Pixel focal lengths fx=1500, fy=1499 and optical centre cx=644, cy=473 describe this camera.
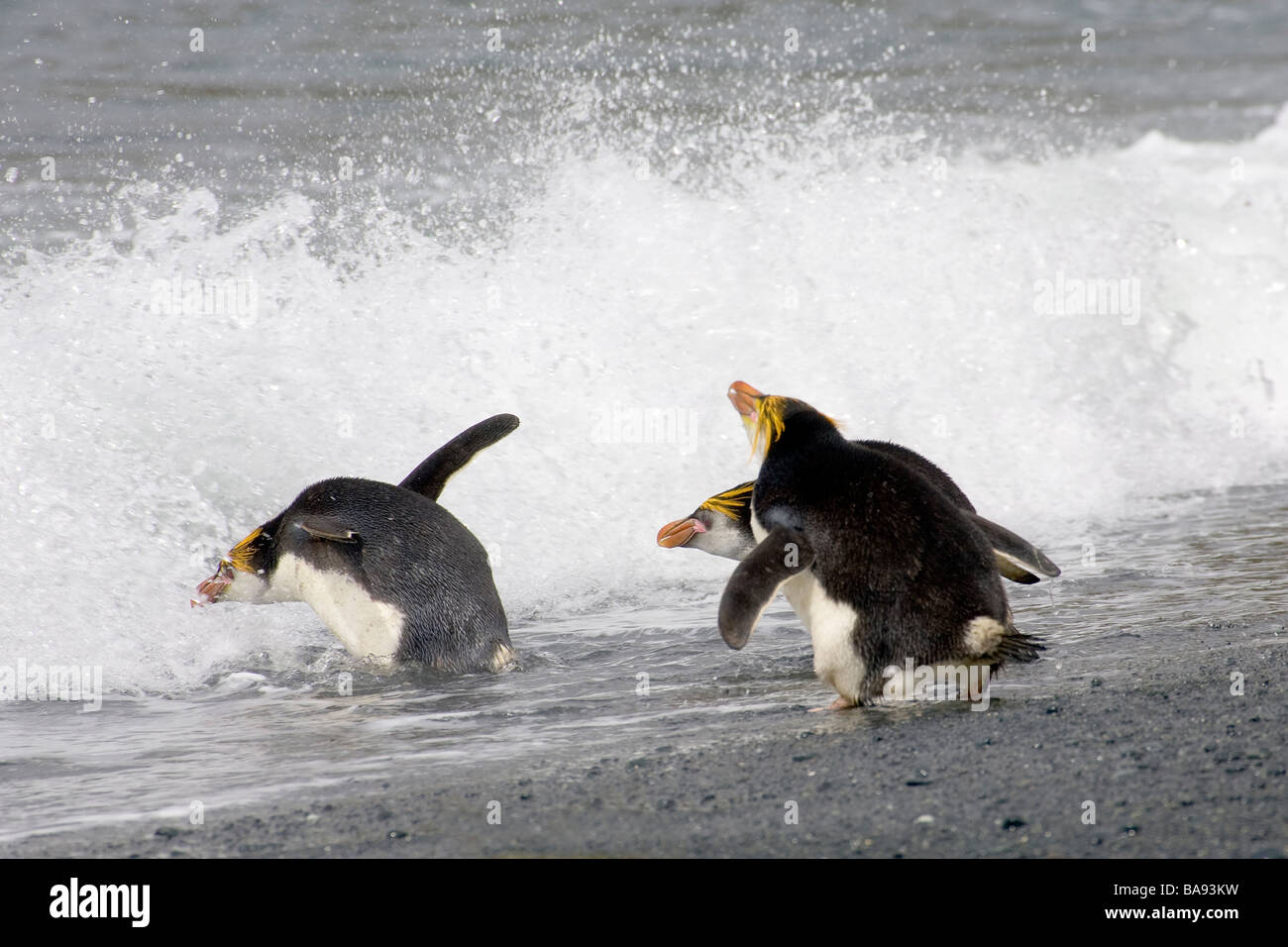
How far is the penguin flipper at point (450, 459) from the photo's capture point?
4785 mm

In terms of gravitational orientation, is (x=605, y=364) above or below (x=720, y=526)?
above

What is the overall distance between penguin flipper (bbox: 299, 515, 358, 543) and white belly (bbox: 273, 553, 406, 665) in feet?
0.42

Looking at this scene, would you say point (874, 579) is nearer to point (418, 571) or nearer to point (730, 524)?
point (730, 524)

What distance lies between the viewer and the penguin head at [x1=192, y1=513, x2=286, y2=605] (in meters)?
4.62

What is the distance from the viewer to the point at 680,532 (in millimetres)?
4207

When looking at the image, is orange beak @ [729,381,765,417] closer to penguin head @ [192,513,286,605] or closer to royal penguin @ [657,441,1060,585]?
royal penguin @ [657,441,1060,585]

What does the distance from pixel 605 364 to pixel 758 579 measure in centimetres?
442

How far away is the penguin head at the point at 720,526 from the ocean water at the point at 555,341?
39 cm

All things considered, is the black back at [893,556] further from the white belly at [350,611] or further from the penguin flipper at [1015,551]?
the white belly at [350,611]

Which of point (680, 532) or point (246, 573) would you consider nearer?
point (680, 532)
